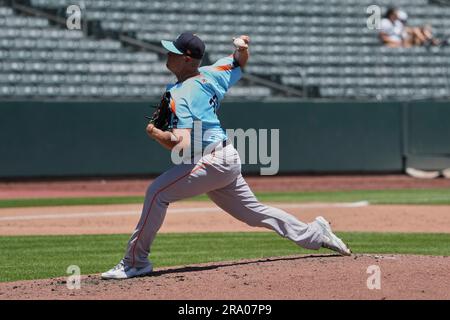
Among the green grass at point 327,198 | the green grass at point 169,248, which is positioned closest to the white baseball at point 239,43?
the green grass at point 169,248

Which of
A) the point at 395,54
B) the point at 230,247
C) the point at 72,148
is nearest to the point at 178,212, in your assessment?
the point at 230,247

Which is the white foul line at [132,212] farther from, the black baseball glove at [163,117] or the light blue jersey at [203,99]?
the black baseball glove at [163,117]

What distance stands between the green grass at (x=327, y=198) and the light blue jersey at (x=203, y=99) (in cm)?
1003

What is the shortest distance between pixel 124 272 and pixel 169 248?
336 centimetres

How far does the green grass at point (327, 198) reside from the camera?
1736cm

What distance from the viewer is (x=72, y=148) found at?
21469 mm

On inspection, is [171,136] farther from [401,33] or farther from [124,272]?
[401,33]

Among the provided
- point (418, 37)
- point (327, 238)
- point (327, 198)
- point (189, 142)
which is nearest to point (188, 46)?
point (189, 142)

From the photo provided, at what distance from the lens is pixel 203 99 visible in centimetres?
727

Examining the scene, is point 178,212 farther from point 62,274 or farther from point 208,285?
point 208,285

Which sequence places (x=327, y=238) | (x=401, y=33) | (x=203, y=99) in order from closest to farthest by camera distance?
(x=203, y=99) → (x=327, y=238) → (x=401, y=33)

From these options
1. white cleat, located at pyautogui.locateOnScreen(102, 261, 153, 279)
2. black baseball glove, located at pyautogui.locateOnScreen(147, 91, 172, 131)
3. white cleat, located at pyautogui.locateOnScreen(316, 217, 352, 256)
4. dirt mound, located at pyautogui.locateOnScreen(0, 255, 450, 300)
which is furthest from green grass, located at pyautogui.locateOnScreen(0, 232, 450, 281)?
black baseball glove, located at pyautogui.locateOnScreen(147, 91, 172, 131)

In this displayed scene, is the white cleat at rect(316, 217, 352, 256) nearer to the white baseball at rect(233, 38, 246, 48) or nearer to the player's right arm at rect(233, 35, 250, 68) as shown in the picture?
the player's right arm at rect(233, 35, 250, 68)

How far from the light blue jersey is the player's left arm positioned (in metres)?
0.06
